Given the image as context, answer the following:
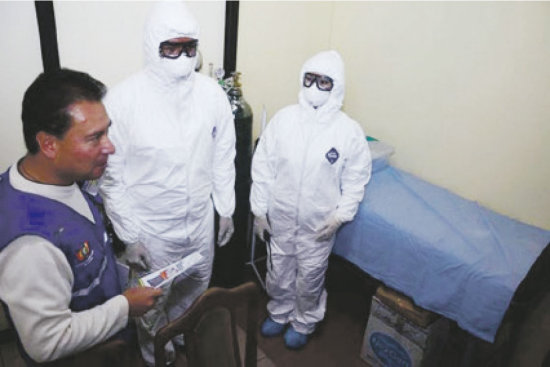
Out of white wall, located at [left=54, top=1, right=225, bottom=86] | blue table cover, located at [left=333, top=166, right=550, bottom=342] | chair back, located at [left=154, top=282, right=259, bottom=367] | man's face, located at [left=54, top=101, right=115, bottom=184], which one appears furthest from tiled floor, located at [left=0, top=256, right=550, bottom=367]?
white wall, located at [left=54, top=1, right=225, bottom=86]

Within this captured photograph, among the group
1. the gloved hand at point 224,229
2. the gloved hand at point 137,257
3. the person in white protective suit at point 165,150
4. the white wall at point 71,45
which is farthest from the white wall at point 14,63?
the gloved hand at point 224,229

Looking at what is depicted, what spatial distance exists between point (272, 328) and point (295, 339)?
15 centimetres

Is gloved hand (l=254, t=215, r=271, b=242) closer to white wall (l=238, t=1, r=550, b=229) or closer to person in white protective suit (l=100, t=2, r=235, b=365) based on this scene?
person in white protective suit (l=100, t=2, r=235, b=365)

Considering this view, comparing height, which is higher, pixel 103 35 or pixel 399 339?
pixel 103 35

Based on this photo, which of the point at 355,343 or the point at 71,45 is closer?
the point at 71,45

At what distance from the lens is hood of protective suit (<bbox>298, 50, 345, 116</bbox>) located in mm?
1774

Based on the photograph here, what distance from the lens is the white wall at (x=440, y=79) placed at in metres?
1.91

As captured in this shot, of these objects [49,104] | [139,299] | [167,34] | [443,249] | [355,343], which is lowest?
[355,343]

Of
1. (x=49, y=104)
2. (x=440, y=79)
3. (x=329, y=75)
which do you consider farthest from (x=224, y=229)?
(x=440, y=79)

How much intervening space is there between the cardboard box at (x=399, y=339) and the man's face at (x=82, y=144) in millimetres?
1474

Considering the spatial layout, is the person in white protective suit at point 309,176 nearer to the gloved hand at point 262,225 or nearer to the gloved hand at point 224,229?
the gloved hand at point 262,225

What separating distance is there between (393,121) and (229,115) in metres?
1.20

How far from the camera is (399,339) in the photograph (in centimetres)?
186

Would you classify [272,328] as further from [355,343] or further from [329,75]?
[329,75]
